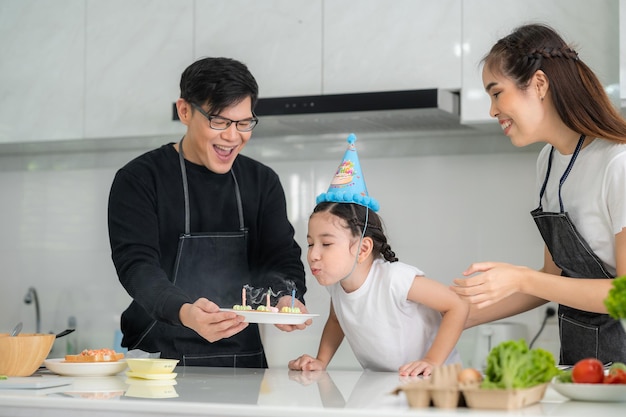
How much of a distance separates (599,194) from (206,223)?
999mm

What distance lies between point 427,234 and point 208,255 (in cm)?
131

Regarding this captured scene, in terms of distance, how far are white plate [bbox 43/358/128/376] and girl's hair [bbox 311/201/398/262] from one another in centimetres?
69

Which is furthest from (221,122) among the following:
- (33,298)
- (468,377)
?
(33,298)

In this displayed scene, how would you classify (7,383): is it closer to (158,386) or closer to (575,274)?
(158,386)

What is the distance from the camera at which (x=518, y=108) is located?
78.0 inches

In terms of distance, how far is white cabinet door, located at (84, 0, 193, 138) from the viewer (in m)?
3.40

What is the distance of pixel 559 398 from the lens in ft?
4.88

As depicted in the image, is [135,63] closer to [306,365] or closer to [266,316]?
[306,365]

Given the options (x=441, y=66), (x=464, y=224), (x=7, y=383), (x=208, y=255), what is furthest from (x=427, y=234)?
(x=7, y=383)

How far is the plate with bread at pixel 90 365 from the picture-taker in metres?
1.85

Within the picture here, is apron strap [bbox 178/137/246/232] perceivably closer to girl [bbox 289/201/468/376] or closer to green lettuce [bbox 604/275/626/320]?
girl [bbox 289/201/468/376]

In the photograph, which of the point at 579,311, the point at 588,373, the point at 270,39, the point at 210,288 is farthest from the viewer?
the point at 270,39

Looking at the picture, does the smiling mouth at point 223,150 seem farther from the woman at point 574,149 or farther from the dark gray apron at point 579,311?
the dark gray apron at point 579,311

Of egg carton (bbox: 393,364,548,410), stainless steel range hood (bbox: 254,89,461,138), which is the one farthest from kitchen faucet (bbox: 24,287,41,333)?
egg carton (bbox: 393,364,548,410)
